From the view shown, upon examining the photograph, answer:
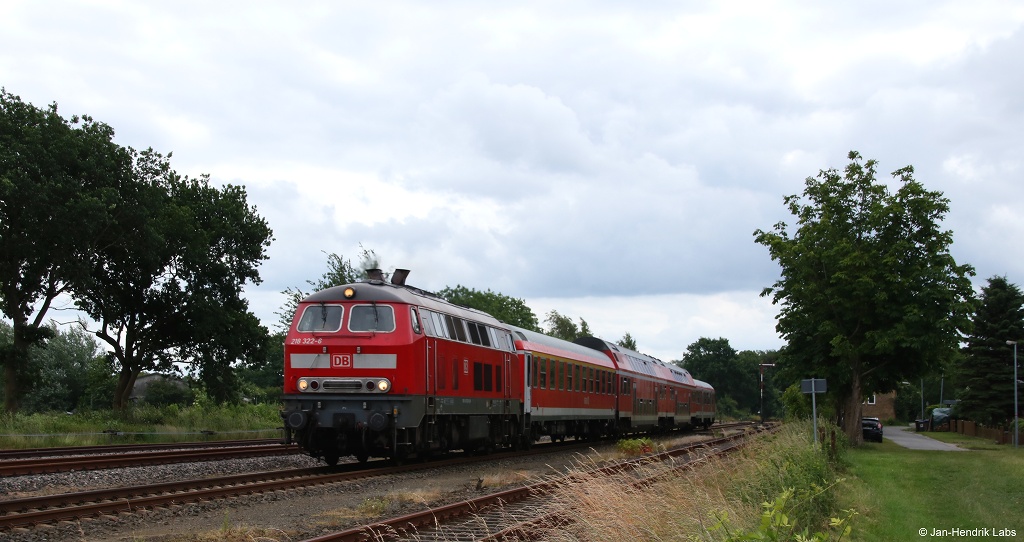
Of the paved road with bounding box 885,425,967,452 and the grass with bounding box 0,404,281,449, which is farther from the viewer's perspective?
the paved road with bounding box 885,425,967,452

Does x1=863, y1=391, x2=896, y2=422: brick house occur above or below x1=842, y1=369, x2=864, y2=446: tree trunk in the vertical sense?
below

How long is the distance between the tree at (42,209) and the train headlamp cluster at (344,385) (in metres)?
22.2

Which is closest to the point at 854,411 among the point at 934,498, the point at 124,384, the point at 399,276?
the point at 934,498

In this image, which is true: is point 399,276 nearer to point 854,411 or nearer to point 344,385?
point 344,385

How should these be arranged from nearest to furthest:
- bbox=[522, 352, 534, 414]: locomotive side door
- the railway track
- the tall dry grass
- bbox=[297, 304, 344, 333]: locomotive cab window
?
1. the tall dry grass
2. the railway track
3. bbox=[297, 304, 344, 333]: locomotive cab window
4. bbox=[522, 352, 534, 414]: locomotive side door

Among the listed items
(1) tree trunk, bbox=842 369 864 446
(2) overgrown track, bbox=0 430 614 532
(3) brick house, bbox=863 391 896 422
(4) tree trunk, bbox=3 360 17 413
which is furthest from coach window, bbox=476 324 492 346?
(3) brick house, bbox=863 391 896 422

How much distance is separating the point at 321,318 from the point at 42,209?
22698mm

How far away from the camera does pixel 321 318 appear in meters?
18.8

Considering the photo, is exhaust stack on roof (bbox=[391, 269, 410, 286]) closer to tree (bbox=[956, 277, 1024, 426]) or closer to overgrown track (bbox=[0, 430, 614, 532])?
overgrown track (bbox=[0, 430, 614, 532])

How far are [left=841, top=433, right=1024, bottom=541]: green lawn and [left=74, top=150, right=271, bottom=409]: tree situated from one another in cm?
2984

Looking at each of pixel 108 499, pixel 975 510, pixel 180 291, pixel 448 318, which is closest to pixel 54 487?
pixel 108 499

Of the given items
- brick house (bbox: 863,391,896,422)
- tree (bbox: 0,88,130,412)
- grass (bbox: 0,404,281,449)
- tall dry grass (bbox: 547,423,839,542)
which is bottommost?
brick house (bbox: 863,391,896,422)

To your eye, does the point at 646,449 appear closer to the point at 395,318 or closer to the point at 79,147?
the point at 395,318

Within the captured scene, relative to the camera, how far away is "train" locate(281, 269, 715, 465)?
18.2m
